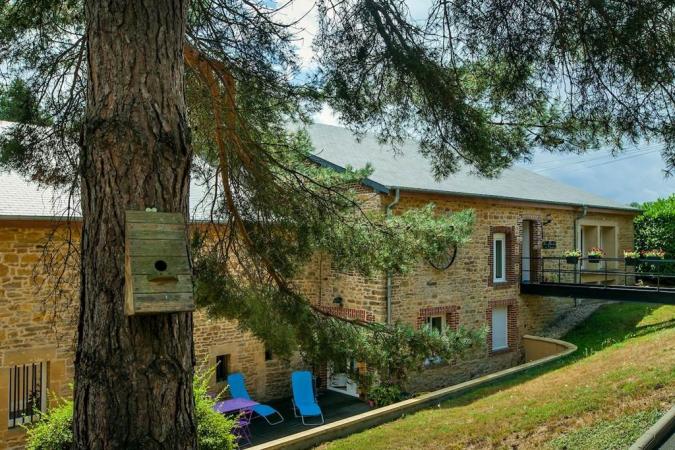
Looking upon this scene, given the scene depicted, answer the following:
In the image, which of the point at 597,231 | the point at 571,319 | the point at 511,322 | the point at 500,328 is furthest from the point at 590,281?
the point at 500,328

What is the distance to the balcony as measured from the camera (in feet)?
48.6

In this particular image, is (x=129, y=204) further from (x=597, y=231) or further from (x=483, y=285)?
(x=597, y=231)

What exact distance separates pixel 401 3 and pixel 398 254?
2824 millimetres

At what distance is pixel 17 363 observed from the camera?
930 cm

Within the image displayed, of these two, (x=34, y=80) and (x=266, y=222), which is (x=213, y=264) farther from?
(x=34, y=80)

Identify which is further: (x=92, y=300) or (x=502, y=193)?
(x=502, y=193)

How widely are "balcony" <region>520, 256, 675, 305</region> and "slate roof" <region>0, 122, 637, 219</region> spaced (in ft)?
7.22

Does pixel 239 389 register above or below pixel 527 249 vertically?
below

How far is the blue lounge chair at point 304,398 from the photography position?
11500 millimetres

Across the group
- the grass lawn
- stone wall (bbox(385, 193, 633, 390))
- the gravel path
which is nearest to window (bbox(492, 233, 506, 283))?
stone wall (bbox(385, 193, 633, 390))

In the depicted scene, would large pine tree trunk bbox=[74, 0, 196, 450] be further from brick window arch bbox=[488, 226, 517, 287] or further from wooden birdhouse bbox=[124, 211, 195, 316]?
brick window arch bbox=[488, 226, 517, 287]

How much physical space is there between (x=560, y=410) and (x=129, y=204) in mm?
7427

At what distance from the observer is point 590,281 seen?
20.5m

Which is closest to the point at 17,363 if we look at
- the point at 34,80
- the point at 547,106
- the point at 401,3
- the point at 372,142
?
the point at 34,80
